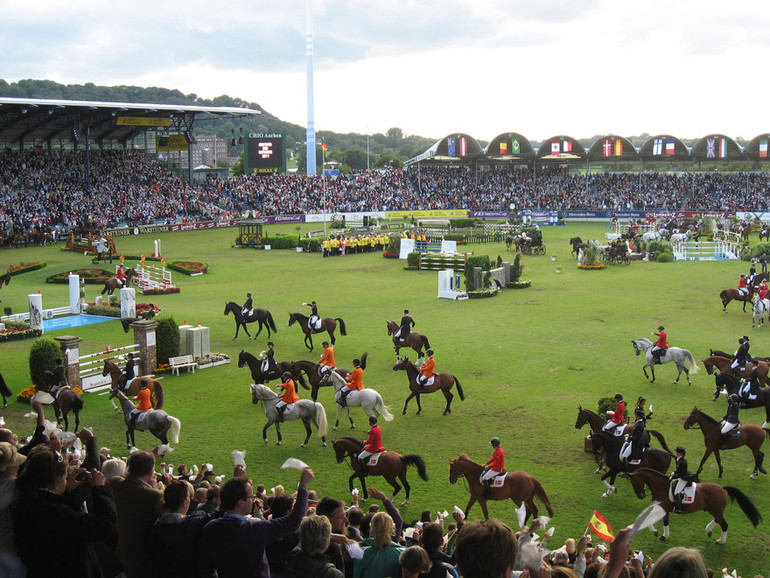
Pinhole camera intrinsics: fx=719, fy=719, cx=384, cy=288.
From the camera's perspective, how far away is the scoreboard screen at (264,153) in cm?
7100

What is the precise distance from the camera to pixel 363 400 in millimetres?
14844

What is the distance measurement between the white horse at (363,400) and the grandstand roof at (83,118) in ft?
142

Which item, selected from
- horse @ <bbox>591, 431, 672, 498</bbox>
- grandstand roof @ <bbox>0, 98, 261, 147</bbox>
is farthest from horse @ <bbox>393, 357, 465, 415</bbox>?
grandstand roof @ <bbox>0, 98, 261, 147</bbox>

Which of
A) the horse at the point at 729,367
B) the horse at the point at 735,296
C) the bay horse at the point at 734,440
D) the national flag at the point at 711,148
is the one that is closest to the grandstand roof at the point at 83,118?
the national flag at the point at 711,148

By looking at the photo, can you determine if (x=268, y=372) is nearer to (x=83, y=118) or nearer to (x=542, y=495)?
(x=542, y=495)

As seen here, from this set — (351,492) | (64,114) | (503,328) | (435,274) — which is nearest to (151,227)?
(64,114)

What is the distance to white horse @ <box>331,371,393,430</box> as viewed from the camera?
14.7 metres

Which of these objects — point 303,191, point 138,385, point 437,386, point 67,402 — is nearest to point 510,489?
point 437,386

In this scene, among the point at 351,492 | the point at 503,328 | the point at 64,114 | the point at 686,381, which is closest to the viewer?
the point at 351,492

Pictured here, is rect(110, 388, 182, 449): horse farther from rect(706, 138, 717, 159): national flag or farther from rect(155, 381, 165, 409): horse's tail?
rect(706, 138, 717, 159): national flag

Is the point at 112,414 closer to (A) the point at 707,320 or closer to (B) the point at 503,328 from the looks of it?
(B) the point at 503,328

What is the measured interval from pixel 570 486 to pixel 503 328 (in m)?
12.4

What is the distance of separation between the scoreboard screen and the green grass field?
34371mm

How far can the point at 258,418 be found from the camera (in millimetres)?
15992
